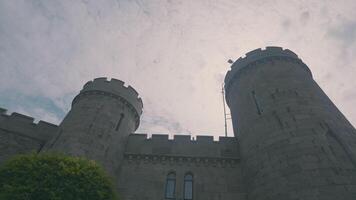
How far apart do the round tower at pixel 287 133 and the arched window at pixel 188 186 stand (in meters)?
3.41

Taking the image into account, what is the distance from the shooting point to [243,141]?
1675cm

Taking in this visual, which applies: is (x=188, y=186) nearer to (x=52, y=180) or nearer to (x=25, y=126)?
(x=52, y=180)

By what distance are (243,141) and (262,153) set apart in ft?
7.60

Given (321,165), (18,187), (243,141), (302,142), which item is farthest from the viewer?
(243,141)

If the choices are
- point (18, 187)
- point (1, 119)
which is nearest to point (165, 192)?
point (18, 187)

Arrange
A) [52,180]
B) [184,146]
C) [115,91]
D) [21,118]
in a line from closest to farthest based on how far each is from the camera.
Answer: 1. [52,180]
2. [184,146]
3. [21,118]
4. [115,91]

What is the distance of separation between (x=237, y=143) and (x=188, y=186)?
4725mm

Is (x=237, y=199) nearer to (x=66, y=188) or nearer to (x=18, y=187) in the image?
(x=66, y=188)

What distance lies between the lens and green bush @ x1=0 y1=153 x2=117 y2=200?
33.7 feet

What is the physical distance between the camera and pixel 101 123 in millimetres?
17438

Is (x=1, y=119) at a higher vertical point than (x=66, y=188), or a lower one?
higher

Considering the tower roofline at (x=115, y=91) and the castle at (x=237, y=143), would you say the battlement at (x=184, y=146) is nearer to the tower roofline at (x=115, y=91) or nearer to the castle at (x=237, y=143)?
the castle at (x=237, y=143)

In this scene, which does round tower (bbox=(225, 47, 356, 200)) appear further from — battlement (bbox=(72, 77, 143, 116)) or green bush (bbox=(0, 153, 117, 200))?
green bush (bbox=(0, 153, 117, 200))

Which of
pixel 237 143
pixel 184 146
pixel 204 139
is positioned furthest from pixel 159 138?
pixel 237 143
